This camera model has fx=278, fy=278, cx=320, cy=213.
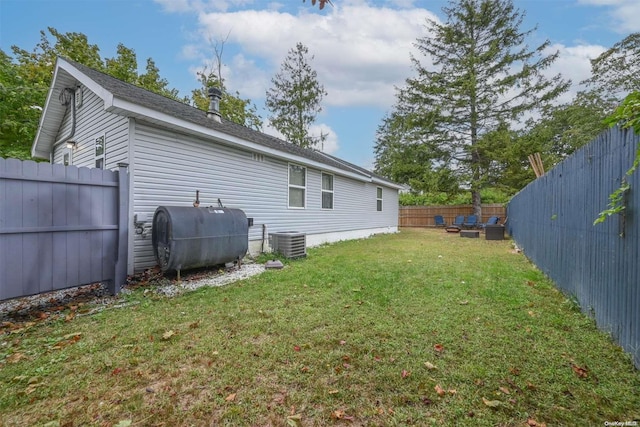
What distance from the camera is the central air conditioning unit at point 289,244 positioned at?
6.95 meters

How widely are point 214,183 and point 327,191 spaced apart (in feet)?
15.8

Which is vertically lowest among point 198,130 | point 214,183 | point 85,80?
point 214,183

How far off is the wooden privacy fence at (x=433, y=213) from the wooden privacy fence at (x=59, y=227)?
60.3 ft

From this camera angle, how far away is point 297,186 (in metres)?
8.79

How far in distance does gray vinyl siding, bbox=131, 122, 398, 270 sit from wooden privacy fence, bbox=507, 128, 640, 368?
6090 millimetres

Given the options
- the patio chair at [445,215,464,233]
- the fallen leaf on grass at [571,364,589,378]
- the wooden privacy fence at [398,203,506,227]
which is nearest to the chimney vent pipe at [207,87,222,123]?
the fallen leaf on grass at [571,364,589,378]

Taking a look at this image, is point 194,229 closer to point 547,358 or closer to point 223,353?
point 223,353

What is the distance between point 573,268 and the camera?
11.4ft

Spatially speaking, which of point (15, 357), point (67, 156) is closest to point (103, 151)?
point (67, 156)

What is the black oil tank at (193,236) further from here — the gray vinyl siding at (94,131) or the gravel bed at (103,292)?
the gray vinyl siding at (94,131)

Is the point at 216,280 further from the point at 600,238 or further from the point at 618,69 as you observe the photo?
the point at 618,69

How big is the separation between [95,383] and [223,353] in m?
0.88

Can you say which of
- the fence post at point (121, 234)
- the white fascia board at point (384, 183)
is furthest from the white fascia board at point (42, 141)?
the white fascia board at point (384, 183)

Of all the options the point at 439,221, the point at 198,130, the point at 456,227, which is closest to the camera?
the point at 198,130
